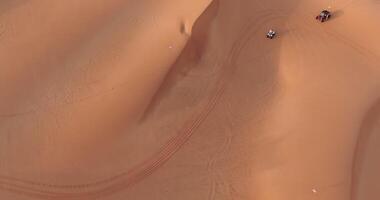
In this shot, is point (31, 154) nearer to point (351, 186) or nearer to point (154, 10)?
point (154, 10)

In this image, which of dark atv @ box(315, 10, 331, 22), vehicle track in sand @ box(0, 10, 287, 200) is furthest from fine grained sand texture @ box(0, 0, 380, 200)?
dark atv @ box(315, 10, 331, 22)

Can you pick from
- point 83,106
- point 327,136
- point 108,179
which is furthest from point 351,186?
point 83,106

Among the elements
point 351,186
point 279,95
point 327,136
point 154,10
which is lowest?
point 351,186

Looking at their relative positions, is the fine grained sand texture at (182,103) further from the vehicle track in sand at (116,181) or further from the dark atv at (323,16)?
the dark atv at (323,16)

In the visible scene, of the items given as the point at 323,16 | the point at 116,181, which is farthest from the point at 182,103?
the point at 323,16

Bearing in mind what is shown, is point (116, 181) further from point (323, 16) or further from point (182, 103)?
point (323, 16)

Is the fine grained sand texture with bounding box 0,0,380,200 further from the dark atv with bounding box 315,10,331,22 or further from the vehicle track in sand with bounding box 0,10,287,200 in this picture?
the dark atv with bounding box 315,10,331,22

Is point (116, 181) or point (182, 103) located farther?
point (182, 103)

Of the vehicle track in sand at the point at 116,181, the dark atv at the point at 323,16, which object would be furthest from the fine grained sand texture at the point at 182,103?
the dark atv at the point at 323,16
